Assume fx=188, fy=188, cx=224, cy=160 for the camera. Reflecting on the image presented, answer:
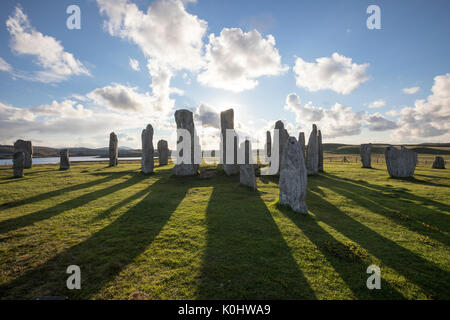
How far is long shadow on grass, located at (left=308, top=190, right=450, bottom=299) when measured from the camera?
3.87 meters

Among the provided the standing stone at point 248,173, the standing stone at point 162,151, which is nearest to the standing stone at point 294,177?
the standing stone at point 248,173

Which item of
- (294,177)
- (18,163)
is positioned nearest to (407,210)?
(294,177)

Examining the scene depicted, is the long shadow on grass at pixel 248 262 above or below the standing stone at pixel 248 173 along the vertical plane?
below

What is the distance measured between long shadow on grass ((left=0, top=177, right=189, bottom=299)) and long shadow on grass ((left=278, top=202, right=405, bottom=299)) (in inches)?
194

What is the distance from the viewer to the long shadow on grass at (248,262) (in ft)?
11.9

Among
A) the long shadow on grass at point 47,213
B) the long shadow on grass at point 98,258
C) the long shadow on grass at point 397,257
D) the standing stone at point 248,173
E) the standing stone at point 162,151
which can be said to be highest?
the standing stone at point 162,151

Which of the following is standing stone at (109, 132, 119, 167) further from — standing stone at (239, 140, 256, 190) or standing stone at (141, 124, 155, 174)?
standing stone at (239, 140, 256, 190)

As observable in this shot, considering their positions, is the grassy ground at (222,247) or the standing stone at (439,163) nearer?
the grassy ground at (222,247)

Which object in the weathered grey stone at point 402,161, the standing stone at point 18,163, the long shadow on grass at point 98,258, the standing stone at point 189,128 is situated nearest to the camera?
the long shadow on grass at point 98,258

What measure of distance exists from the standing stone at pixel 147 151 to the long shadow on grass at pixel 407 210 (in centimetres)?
1626

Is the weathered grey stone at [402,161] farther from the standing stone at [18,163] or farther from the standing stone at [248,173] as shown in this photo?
the standing stone at [18,163]

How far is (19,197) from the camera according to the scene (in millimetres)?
9914

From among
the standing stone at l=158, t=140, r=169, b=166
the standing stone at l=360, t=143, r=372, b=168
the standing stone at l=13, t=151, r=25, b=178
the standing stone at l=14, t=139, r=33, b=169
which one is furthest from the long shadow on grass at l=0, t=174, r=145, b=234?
the standing stone at l=360, t=143, r=372, b=168

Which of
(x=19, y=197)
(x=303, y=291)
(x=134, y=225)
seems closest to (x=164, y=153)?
(x=19, y=197)
